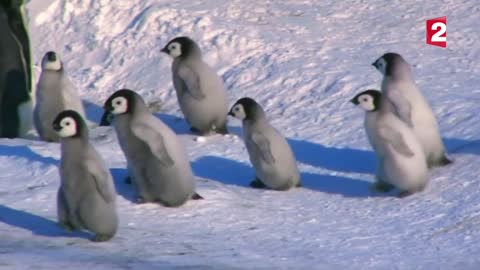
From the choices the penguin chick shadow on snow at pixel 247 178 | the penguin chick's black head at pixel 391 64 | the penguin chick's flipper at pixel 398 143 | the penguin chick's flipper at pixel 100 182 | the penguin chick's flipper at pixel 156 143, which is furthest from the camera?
the penguin chick's black head at pixel 391 64

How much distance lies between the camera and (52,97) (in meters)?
9.80

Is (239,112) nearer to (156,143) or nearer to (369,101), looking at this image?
(369,101)

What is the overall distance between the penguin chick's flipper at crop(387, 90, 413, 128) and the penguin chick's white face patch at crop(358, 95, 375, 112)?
26cm

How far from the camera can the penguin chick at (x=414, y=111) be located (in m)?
8.88

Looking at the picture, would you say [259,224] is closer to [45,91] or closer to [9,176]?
[9,176]

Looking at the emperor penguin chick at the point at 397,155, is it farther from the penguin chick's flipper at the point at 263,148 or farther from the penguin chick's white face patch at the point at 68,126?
the penguin chick's white face patch at the point at 68,126

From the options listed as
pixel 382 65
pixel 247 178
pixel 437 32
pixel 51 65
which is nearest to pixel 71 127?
pixel 247 178

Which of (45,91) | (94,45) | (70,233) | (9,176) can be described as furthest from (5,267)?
(94,45)

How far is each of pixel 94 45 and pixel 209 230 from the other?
13.8 feet

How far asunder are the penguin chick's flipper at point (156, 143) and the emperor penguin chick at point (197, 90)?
63.8 inches

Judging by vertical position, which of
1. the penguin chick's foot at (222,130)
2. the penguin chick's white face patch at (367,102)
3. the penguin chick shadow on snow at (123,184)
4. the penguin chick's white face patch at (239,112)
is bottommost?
the penguin chick shadow on snow at (123,184)

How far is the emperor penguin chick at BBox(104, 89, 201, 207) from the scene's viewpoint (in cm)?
812

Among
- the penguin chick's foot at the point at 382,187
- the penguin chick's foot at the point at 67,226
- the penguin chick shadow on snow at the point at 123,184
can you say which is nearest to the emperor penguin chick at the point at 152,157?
the penguin chick shadow on snow at the point at 123,184

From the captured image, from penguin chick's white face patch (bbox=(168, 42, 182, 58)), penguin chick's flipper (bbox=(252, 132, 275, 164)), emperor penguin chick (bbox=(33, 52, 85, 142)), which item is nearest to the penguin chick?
penguin chick's flipper (bbox=(252, 132, 275, 164))
